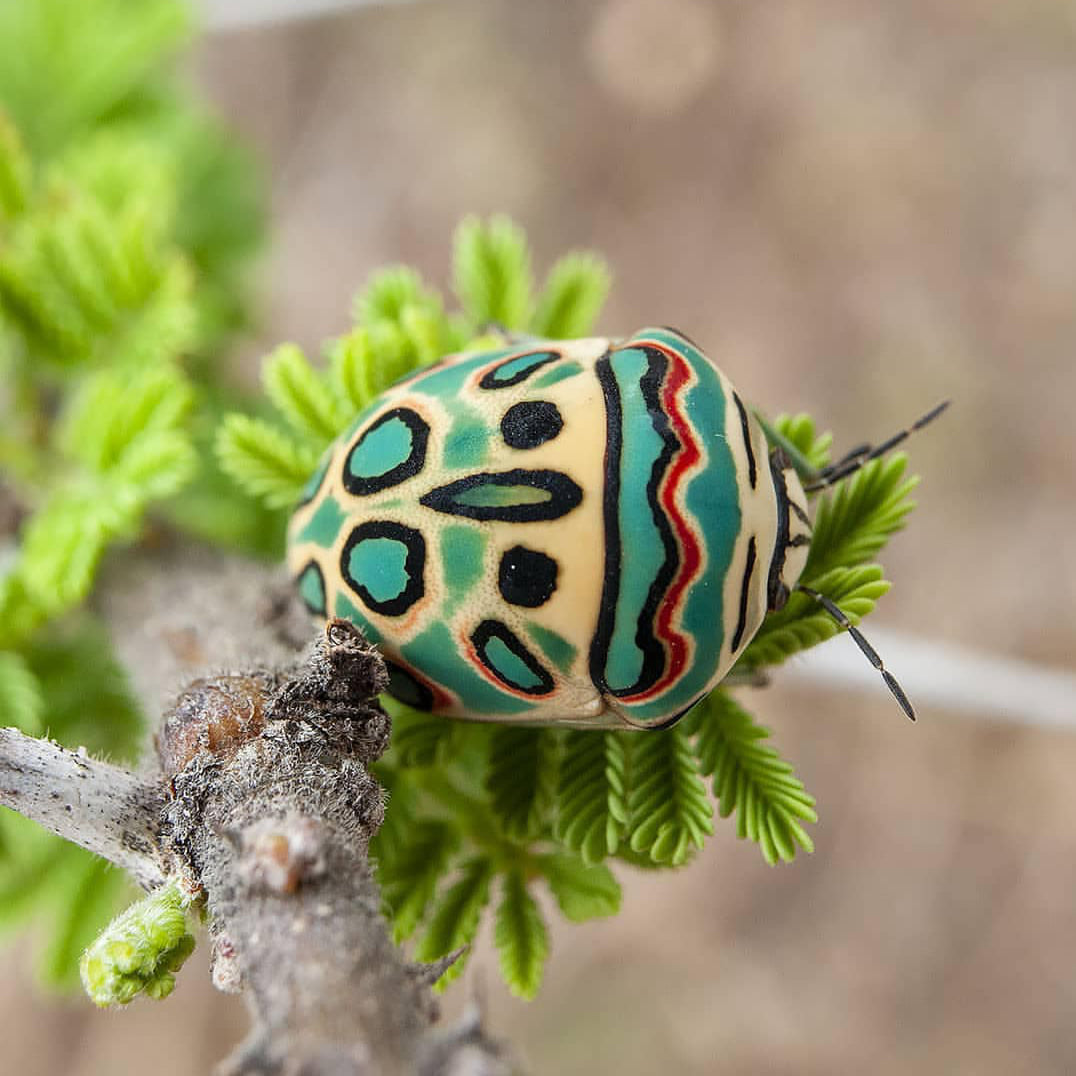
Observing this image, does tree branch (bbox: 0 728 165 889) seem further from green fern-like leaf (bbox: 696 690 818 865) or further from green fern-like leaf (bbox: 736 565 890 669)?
green fern-like leaf (bbox: 736 565 890 669)

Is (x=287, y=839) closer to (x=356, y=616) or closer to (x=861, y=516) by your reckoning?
(x=356, y=616)

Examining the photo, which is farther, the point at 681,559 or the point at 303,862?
the point at 681,559

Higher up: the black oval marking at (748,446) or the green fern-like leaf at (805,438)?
the black oval marking at (748,446)

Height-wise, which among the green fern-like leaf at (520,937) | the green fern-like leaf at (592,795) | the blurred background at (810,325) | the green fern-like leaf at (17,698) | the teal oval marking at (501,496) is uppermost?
the teal oval marking at (501,496)

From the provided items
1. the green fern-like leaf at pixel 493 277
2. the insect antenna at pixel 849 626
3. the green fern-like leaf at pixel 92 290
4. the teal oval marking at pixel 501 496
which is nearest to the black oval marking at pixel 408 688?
the teal oval marking at pixel 501 496

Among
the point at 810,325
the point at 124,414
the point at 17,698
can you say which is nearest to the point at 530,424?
the point at 124,414

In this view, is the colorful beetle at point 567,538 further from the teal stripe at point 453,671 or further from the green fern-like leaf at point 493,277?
the green fern-like leaf at point 493,277
